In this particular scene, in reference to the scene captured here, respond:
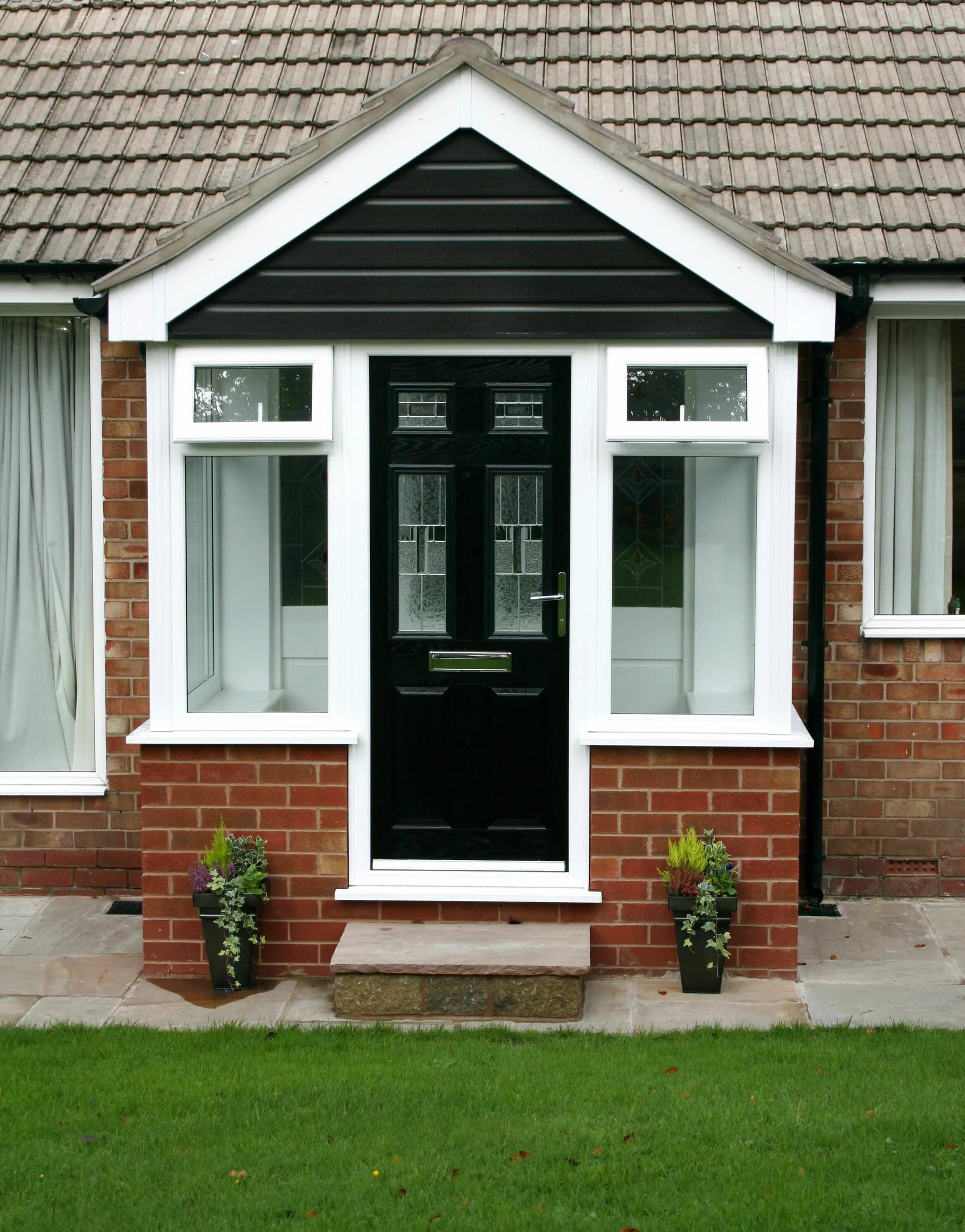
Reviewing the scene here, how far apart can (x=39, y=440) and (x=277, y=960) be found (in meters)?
3.14

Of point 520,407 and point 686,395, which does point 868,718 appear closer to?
point 686,395

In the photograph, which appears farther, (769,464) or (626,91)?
(626,91)

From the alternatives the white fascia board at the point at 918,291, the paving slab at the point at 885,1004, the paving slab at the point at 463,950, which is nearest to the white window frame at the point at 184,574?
the paving slab at the point at 463,950

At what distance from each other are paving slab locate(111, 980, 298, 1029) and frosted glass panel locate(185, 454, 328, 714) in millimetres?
1163

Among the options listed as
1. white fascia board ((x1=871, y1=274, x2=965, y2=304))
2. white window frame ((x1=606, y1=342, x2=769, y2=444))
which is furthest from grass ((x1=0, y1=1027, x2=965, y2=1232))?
white fascia board ((x1=871, y1=274, x2=965, y2=304))

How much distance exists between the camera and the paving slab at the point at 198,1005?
5633mm

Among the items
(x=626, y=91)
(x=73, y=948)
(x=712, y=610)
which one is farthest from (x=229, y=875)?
(x=626, y=91)

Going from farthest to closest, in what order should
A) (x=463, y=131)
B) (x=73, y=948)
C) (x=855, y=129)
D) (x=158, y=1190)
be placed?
(x=855, y=129)
(x=73, y=948)
(x=463, y=131)
(x=158, y=1190)

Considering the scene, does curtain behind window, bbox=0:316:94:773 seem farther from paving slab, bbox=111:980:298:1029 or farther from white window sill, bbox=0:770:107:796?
paving slab, bbox=111:980:298:1029

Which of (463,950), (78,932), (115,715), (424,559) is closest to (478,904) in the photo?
(463,950)

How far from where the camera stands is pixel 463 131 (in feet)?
19.2

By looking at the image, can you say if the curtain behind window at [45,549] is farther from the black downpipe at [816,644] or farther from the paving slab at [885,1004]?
the paving slab at [885,1004]

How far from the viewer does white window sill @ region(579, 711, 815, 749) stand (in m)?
5.98

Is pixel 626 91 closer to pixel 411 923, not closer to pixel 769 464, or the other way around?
pixel 769 464
